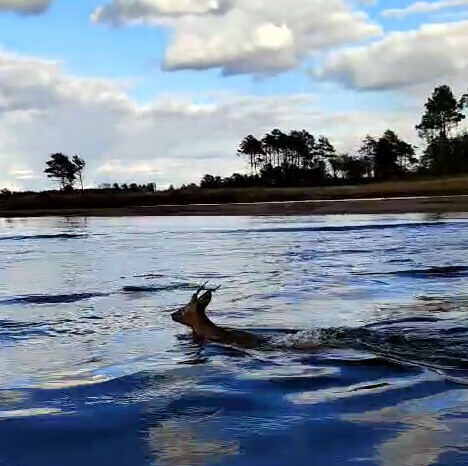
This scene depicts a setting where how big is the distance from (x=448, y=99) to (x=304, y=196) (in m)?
36.4

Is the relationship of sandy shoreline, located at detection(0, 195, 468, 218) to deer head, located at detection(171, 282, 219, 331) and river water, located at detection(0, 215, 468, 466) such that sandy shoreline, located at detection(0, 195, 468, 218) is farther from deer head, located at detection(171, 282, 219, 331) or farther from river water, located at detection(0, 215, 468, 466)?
deer head, located at detection(171, 282, 219, 331)

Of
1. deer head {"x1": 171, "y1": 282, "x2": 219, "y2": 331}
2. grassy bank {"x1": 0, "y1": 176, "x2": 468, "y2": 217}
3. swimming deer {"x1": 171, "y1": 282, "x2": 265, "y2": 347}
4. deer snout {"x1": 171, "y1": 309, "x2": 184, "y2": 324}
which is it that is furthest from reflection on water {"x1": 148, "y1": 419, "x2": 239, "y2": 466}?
grassy bank {"x1": 0, "y1": 176, "x2": 468, "y2": 217}

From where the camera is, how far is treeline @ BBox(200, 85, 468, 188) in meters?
96.4

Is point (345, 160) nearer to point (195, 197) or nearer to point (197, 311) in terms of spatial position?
point (195, 197)

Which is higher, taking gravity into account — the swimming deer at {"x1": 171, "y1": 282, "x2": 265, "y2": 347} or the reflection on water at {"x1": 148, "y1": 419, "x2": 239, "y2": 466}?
the swimming deer at {"x1": 171, "y1": 282, "x2": 265, "y2": 347}

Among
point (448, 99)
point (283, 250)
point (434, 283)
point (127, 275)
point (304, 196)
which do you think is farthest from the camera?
point (448, 99)

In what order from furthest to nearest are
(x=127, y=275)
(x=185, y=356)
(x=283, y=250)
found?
(x=283, y=250) < (x=127, y=275) < (x=185, y=356)

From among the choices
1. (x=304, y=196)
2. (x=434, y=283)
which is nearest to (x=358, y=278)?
(x=434, y=283)

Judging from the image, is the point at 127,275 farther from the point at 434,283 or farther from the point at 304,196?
the point at 304,196

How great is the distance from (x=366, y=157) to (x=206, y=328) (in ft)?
340

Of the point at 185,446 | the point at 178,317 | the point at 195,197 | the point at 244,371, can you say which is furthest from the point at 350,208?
the point at 185,446

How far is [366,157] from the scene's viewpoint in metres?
111

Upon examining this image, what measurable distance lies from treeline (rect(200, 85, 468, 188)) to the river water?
80382 mm

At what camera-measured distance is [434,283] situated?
13.3 m
